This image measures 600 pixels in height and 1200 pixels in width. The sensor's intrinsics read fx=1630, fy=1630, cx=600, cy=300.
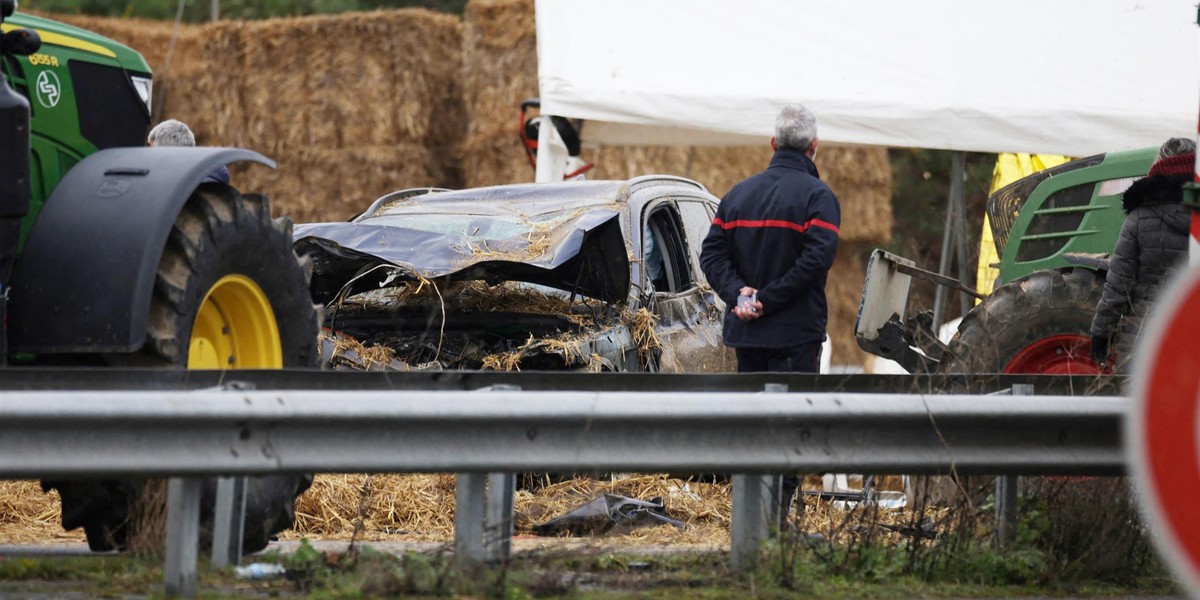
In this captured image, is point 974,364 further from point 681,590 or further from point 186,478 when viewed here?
point 186,478

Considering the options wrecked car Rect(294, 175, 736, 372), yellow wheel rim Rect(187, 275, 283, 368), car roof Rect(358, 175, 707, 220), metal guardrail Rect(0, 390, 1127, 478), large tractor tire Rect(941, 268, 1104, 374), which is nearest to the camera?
metal guardrail Rect(0, 390, 1127, 478)

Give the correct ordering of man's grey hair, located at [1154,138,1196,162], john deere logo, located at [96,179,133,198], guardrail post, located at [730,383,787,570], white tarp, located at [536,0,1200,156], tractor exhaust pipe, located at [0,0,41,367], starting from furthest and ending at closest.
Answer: white tarp, located at [536,0,1200,156] < man's grey hair, located at [1154,138,1196,162] < john deere logo, located at [96,179,133,198] < tractor exhaust pipe, located at [0,0,41,367] < guardrail post, located at [730,383,787,570]

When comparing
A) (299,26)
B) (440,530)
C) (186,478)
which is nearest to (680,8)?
(299,26)

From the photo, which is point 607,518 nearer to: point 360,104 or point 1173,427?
point 1173,427

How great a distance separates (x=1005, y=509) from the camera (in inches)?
209

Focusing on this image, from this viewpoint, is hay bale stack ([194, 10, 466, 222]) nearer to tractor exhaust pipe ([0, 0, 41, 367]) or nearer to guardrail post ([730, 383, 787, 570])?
tractor exhaust pipe ([0, 0, 41, 367])

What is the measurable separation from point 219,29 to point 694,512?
10301 mm

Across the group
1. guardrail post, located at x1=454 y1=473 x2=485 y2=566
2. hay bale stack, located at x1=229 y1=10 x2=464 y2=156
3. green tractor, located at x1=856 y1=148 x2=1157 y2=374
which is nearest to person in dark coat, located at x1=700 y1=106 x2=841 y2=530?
green tractor, located at x1=856 y1=148 x2=1157 y2=374

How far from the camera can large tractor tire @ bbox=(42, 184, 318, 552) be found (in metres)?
5.27

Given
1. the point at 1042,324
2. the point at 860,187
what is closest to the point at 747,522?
the point at 1042,324

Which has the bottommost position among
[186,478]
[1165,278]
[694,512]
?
[694,512]

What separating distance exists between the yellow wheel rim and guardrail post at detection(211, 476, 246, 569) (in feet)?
3.46

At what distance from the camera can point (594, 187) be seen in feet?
29.9

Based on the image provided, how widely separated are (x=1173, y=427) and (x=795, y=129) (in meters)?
4.71
